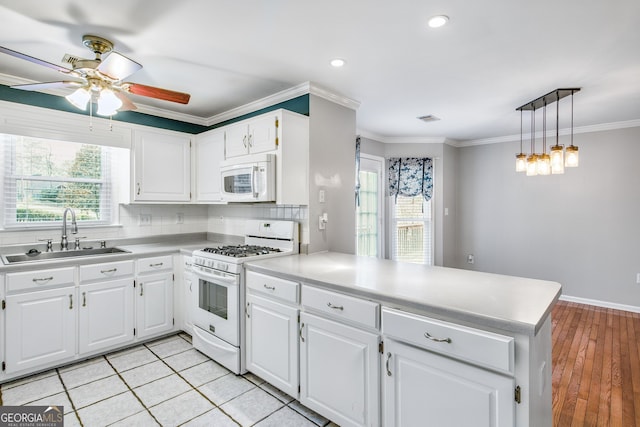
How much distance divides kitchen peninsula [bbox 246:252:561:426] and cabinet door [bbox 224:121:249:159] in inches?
52.1

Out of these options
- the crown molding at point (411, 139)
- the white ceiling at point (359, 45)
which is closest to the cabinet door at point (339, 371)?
the white ceiling at point (359, 45)

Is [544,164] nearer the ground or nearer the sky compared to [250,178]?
nearer the sky

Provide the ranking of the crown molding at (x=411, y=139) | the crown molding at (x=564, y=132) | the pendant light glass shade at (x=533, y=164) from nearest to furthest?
the pendant light glass shade at (x=533, y=164) < the crown molding at (x=564, y=132) < the crown molding at (x=411, y=139)

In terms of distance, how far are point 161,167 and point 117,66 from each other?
1.80 meters

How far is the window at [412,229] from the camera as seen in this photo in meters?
5.34

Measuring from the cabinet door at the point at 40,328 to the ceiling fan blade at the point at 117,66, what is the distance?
5.93 feet

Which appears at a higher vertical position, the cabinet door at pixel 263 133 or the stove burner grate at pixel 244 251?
the cabinet door at pixel 263 133

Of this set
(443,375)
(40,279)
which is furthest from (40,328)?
(443,375)

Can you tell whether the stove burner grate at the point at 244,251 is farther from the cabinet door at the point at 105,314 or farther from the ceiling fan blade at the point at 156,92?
the ceiling fan blade at the point at 156,92

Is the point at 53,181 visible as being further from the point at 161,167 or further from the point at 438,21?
the point at 438,21

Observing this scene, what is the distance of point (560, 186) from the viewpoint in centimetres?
472

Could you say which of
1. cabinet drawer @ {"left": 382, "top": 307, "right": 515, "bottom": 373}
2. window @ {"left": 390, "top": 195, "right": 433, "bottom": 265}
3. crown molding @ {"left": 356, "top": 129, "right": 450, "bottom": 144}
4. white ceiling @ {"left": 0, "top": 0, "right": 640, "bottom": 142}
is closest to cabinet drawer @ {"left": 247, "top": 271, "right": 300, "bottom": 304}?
cabinet drawer @ {"left": 382, "top": 307, "right": 515, "bottom": 373}

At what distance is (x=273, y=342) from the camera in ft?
7.80

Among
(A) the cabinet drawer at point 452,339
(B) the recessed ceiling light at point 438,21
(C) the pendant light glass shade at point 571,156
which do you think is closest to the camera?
(A) the cabinet drawer at point 452,339
